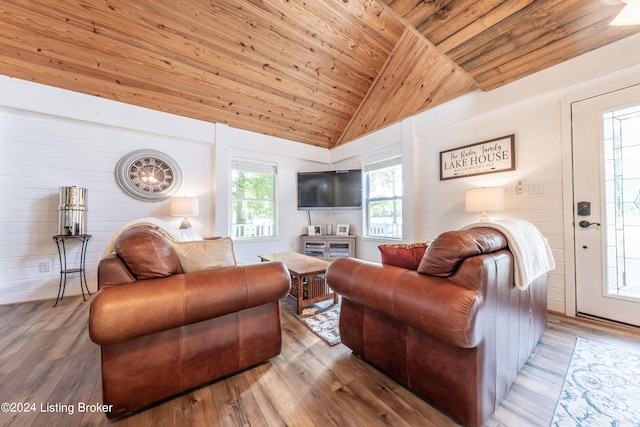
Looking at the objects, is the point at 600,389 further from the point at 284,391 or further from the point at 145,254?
the point at 145,254

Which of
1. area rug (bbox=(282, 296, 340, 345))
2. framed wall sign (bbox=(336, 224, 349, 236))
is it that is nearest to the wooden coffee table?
area rug (bbox=(282, 296, 340, 345))

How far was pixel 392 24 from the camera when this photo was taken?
340 cm

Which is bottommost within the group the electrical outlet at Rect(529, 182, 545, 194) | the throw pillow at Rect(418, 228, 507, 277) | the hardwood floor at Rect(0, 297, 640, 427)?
the hardwood floor at Rect(0, 297, 640, 427)

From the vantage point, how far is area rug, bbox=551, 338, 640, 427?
113 centimetres

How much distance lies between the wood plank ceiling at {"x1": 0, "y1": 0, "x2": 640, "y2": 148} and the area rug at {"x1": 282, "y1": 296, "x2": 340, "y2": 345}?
2515mm

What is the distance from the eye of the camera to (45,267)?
279 cm

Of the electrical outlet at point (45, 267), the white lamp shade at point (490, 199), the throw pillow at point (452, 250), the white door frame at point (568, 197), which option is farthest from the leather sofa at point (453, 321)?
Result: the electrical outlet at point (45, 267)

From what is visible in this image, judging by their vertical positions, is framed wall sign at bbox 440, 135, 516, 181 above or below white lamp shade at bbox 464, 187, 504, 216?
above

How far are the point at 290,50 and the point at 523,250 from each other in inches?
136

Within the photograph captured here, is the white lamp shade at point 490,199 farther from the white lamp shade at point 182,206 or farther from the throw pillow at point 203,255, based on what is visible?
the white lamp shade at point 182,206

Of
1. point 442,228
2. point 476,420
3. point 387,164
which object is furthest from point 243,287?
point 387,164

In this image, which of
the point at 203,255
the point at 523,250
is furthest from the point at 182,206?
the point at 523,250

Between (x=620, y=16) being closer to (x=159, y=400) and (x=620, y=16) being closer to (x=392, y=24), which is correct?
(x=392, y=24)

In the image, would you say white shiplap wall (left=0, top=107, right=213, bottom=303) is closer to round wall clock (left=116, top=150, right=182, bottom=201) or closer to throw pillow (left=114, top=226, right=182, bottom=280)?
round wall clock (left=116, top=150, right=182, bottom=201)
